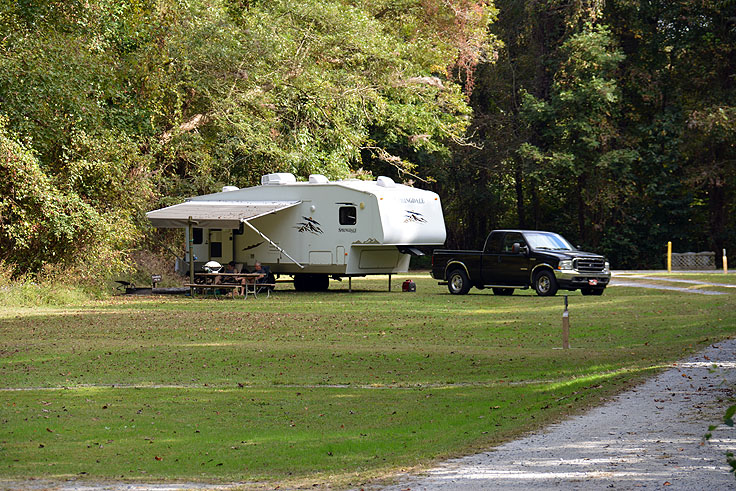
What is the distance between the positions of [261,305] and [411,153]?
1064 inches

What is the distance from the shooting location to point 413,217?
32.4 meters

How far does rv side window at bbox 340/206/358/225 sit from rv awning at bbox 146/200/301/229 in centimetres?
157

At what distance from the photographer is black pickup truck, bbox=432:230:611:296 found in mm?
29391

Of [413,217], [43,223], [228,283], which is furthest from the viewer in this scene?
[413,217]

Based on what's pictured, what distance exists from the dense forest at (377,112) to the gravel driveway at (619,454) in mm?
17906

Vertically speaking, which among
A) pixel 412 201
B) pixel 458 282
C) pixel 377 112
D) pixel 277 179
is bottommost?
pixel 458 282

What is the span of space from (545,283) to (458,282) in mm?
2946

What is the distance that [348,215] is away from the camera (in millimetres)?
31625

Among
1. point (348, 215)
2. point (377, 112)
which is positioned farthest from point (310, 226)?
point (377, 112)

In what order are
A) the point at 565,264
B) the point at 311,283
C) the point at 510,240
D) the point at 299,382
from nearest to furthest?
1. the point at 299,382
2. the point at 565,264
3. the point at 510,240
4. the point at 311,283

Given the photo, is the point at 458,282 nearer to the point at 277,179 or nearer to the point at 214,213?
the point at 277,179

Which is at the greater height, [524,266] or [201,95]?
[201,95]

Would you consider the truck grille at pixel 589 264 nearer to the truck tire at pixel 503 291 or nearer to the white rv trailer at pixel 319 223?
the truck tire at pixel 503 291

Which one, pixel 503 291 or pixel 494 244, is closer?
pixel 494 244
